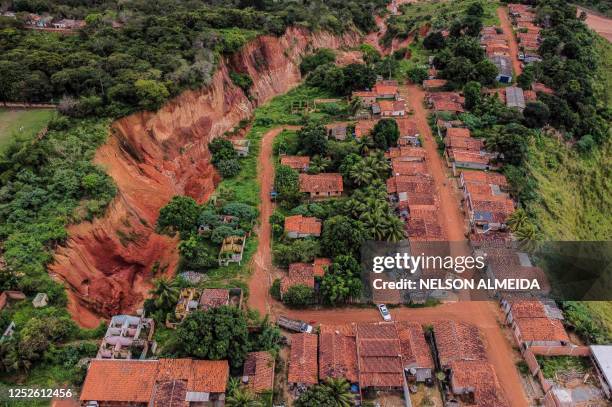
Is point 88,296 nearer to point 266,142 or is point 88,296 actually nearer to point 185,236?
point 185,236

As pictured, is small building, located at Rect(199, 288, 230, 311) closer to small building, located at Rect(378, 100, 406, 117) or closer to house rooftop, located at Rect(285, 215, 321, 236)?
house rooftop, located at Rect(285, 215, 321, 236)

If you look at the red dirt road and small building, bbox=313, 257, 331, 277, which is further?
small building, bbox=313, 257, 331, 277

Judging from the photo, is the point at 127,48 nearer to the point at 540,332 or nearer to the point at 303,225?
the point at 303,225

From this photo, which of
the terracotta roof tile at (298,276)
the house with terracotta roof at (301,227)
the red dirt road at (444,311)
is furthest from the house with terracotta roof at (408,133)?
the terracotta roof tile at (298,276)

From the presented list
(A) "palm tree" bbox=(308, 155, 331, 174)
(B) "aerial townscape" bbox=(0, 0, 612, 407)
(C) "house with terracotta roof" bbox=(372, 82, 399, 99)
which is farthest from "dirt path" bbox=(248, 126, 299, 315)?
(C) "house with terracotta roof" bbox=(372, 82, 399, 99)

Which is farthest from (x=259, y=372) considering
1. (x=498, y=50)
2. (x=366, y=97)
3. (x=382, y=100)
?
(x=498, y=50)

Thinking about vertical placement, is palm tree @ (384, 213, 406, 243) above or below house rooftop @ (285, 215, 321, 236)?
below
